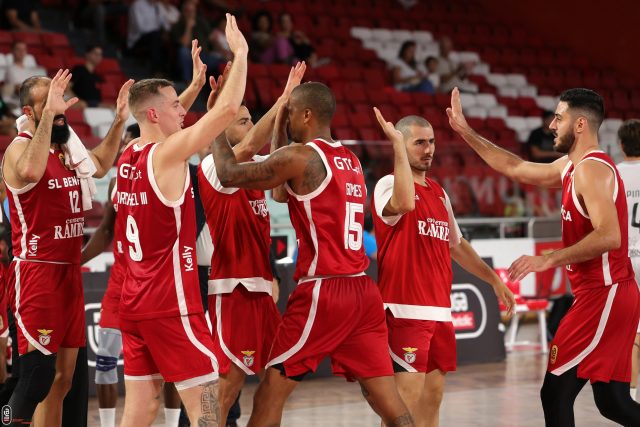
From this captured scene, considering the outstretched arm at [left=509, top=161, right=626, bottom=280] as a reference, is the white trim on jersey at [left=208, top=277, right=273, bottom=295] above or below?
below

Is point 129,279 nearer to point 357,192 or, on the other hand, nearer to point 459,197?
point 357,192

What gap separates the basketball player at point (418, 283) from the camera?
6004 mm

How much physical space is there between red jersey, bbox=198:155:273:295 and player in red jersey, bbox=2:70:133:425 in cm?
80

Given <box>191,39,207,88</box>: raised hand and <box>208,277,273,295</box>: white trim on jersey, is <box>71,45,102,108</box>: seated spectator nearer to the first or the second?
<box>191,39,207,88</box>: raised hand

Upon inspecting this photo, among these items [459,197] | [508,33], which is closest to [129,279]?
[459,197]

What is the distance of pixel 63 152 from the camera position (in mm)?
6047

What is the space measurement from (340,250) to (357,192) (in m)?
0.33

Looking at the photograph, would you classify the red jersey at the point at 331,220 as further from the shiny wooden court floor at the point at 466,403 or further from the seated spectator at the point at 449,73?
the seated spectator at the point at 449,73

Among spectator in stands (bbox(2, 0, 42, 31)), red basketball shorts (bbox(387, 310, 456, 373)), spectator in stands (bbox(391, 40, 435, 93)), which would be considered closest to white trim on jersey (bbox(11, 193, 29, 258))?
red basketball shorts (bbox(387, 310, 456, 373))

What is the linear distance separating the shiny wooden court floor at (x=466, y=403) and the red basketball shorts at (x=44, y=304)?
7.35 ft

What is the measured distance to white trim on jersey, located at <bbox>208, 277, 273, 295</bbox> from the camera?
598 centimetres

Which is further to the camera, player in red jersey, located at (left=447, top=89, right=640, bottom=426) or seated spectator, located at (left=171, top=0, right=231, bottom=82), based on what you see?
seated spectator, located at (left=171, top=0, right=231, bottom=82)

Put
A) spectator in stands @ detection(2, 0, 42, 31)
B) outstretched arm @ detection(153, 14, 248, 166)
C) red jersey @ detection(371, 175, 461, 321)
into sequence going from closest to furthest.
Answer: outstretched arm @ detection(153, 14, 248, 166), red jersey @ detection(371, 175, 461, 321), spectator in stands @ detection(2, 0, 42, 31)

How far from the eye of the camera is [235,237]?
19.8 ft
